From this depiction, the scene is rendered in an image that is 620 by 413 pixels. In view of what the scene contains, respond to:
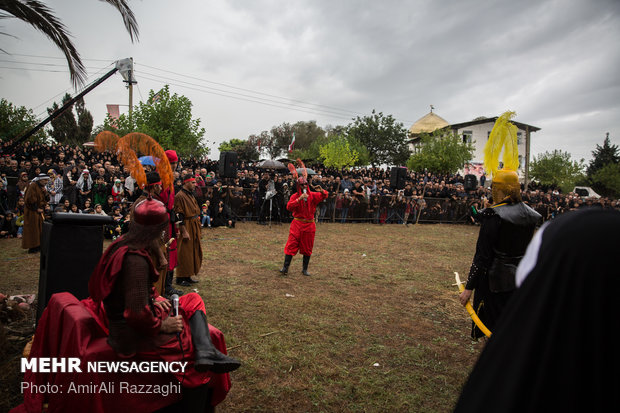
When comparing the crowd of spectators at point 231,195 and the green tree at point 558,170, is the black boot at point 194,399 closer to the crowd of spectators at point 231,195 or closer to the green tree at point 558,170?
the crowd of spectators at point 231,195

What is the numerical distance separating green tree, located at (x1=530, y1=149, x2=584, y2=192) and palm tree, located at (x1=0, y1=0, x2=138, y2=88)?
155 feet

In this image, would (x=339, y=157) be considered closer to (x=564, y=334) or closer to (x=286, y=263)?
(x=286, y=263)

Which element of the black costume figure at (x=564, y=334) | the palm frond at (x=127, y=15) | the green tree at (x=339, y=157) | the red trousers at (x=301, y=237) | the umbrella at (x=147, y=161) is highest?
the green tree at (x=339, y=157)

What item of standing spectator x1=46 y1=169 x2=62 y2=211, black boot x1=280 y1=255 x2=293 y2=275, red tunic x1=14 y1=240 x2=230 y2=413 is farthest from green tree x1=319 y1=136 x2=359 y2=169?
red tunic x1=14 y1=240 x2=230 y2=413

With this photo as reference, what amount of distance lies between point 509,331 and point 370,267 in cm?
766

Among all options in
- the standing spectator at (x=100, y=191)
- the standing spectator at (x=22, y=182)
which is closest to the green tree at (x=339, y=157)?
the standing spectator at (x=100, y=191)

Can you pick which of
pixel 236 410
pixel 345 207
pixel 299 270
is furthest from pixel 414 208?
pixel 236 410

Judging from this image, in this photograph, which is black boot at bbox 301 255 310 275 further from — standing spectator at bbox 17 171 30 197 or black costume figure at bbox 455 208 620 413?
standing spectator at bbox 17 171 30 197

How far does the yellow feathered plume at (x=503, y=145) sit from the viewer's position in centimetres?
441

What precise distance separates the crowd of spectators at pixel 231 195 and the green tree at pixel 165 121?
3369 millimetres

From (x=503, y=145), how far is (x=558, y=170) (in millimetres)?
47497

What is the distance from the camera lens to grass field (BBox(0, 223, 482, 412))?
3291 mm

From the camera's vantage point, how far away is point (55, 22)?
183 inches

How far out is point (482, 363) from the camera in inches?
33.7
